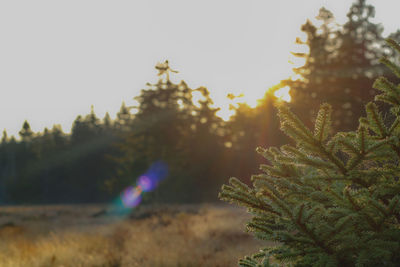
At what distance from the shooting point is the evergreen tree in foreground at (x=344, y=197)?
6.59 feet

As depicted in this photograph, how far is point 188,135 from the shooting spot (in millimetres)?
27359

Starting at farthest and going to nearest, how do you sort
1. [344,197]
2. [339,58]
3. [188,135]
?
[188,135], [339,58], [344,197]

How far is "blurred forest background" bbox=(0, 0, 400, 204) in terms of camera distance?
20745 mm

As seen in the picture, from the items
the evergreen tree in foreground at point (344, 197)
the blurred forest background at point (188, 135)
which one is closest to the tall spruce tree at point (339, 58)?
the blurred forest background at point (188, 135)

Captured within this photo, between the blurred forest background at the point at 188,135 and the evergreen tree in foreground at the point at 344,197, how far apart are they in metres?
0.45

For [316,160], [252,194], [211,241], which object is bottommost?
[211,241]

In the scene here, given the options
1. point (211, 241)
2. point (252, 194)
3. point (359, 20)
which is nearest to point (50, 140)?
point (359, 20)

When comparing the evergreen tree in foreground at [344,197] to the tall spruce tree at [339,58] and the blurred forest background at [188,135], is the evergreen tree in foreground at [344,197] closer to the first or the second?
the blurred forest background at [188,135]

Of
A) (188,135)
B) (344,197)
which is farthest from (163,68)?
(344,197)

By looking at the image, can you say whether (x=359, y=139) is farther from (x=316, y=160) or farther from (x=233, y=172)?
(x=233, y=172)

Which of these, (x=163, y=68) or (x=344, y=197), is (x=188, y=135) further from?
(x=344, y=197)

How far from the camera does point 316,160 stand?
211cm

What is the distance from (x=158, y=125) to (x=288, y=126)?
22390 millimetres

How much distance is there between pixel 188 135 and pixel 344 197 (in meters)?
25.3
